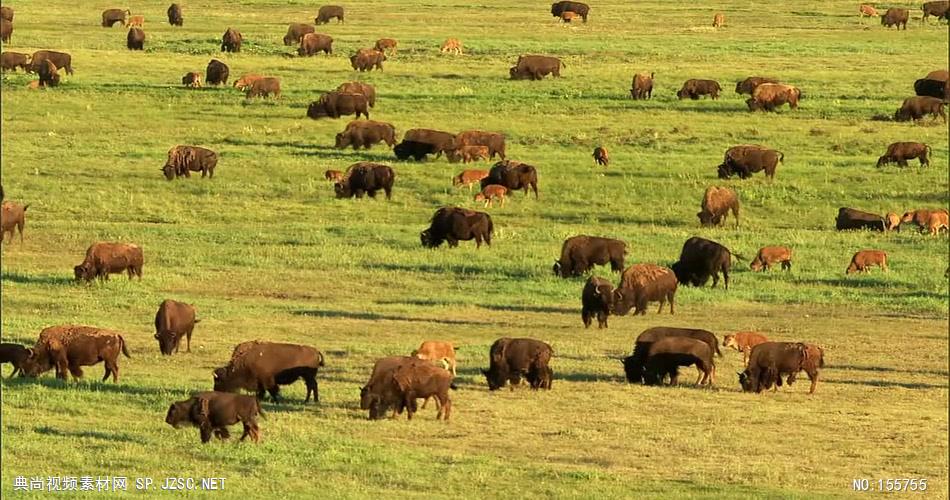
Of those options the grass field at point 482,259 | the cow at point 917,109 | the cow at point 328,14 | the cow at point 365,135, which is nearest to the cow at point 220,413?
the grass field at point 482,259

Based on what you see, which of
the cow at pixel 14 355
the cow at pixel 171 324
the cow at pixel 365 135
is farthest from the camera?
the cow at pixel 365 135

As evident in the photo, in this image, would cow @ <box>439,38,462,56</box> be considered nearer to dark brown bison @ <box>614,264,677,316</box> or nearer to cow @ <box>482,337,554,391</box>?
dark brown bison @ <box>614,264,677,316</box>

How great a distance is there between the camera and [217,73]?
186 ft

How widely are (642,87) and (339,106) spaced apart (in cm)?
936

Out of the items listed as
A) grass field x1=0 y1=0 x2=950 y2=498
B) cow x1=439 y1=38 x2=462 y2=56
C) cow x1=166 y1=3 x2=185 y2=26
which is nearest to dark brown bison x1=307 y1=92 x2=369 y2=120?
grass field x1=0 y1=0 x2=950 y2=498

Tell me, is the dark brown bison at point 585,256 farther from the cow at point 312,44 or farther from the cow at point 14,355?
the cow at point 312,44

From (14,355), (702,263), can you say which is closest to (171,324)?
(14,355)

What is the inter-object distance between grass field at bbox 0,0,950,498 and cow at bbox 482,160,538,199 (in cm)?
35

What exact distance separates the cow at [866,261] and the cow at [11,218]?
16.4 meters

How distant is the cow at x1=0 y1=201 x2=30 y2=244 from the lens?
37625mm

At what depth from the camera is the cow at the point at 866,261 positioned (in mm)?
35375

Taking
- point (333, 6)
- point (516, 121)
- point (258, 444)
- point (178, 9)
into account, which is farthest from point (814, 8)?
point (258, 444)

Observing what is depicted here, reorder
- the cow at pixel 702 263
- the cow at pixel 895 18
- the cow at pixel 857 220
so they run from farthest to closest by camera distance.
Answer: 1. the cow at pixel 895 18
2. the cow at pixel 857 220
3. the cow at pixel 702 263

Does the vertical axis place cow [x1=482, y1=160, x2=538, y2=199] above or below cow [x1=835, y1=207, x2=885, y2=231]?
above
